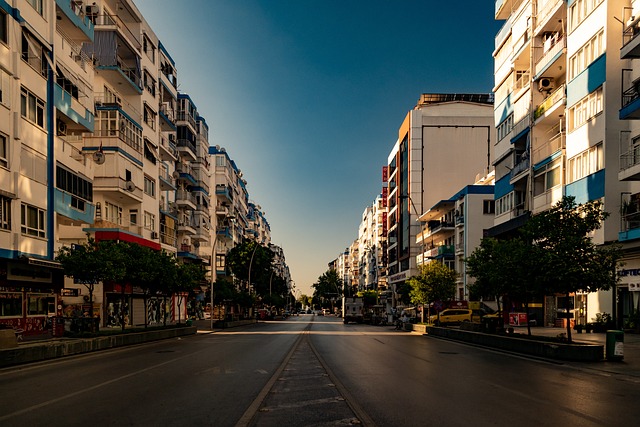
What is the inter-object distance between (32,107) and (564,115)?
1275 inches

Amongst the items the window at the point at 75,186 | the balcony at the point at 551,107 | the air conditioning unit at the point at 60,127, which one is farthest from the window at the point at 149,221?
the balcony at the point at 551,107

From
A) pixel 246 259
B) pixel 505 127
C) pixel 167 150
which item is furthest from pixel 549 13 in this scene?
pixel 246 259

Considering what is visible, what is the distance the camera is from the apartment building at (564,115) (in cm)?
3241

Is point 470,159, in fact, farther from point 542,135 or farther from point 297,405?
point 297,405

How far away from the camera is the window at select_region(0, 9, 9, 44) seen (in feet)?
91.0

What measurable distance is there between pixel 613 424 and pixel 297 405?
16.1ft

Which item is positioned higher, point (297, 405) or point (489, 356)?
point (297, 405)

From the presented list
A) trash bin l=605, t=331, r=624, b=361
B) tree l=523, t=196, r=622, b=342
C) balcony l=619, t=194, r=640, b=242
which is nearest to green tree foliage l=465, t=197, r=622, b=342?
tree l=523, t=196, r=622, b=342

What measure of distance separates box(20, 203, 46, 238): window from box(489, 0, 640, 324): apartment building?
29100 mm

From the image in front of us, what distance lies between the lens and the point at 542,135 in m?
43.7

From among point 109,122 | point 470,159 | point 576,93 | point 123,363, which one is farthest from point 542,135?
point 470,159

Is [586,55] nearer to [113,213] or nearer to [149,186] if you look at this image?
[113,213]

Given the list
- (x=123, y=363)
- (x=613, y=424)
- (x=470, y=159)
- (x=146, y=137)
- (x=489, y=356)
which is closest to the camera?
(x=613, y=424)

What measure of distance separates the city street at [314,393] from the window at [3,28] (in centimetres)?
1634
